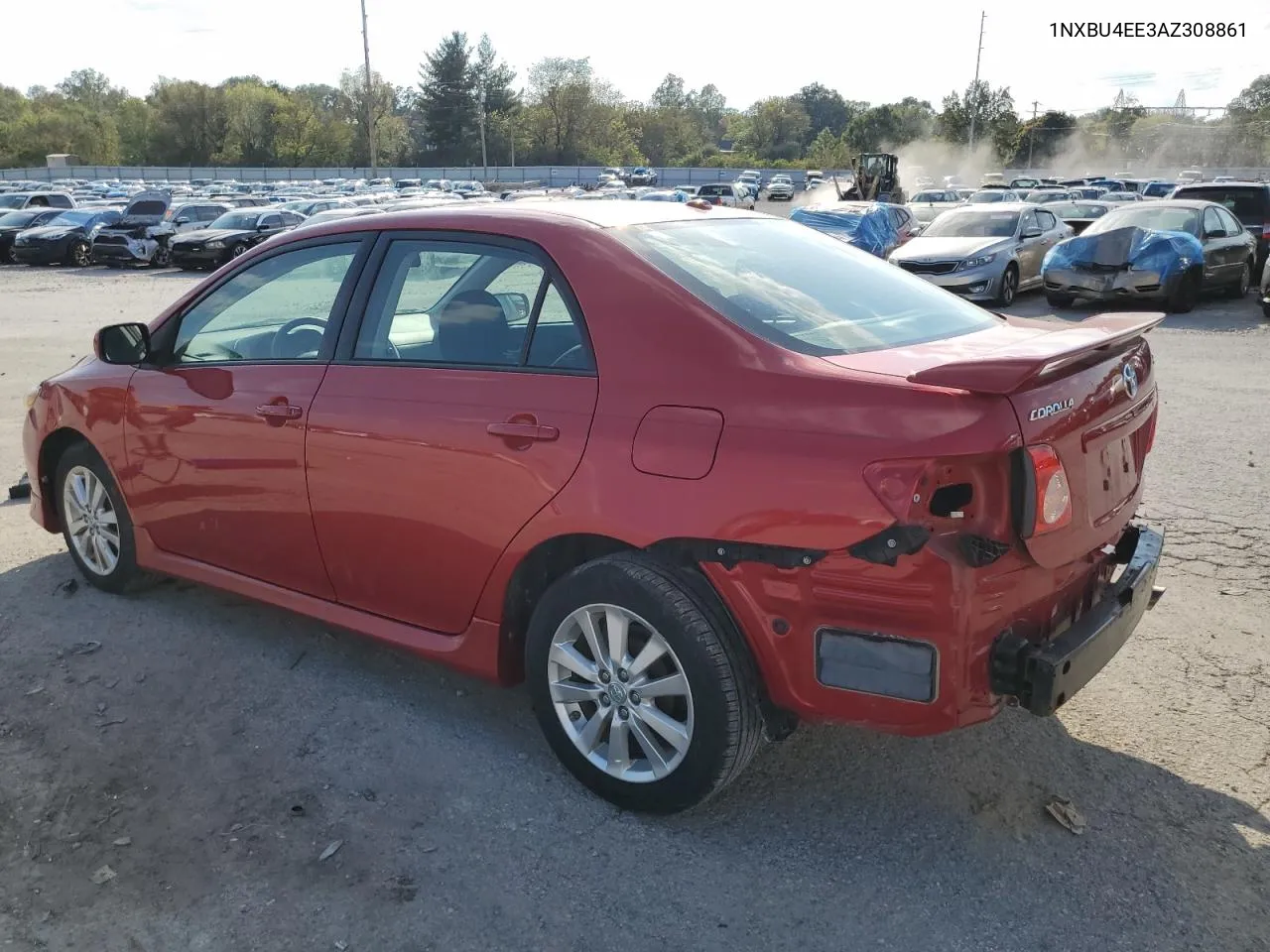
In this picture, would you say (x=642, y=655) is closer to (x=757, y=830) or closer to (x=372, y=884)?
(x=757, y=830)

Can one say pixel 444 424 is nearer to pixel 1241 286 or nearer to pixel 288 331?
pixel 288 331

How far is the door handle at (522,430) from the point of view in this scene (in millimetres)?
3168

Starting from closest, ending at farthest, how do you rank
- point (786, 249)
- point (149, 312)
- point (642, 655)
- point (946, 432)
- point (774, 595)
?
point (946, 432) → point (774, 595) → point (642, 655) → point (786, 249) → point (149, 312)

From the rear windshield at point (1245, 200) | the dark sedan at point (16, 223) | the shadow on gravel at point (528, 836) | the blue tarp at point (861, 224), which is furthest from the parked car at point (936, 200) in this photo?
the shadow on gravel at point (528, 836)

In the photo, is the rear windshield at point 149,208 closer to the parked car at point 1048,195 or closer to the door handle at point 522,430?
the parked car at point 1048,195

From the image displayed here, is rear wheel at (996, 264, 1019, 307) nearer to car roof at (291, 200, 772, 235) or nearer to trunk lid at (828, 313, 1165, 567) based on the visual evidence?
car roof at (291, 200, 772, 235)

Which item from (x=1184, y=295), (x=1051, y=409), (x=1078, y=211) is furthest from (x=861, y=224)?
(x=1051, y=409)

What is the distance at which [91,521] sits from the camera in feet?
16.2

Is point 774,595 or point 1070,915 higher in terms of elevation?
point 774,595

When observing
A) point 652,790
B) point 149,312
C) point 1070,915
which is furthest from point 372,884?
point 149,312

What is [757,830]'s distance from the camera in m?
3.17

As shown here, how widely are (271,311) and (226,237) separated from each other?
81.0ft

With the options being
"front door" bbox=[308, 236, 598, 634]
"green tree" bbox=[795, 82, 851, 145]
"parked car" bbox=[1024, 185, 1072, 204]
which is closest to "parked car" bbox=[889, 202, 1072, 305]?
"front door" bbox=[308, 236, 598, 634]

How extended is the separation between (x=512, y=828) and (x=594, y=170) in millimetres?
90585
